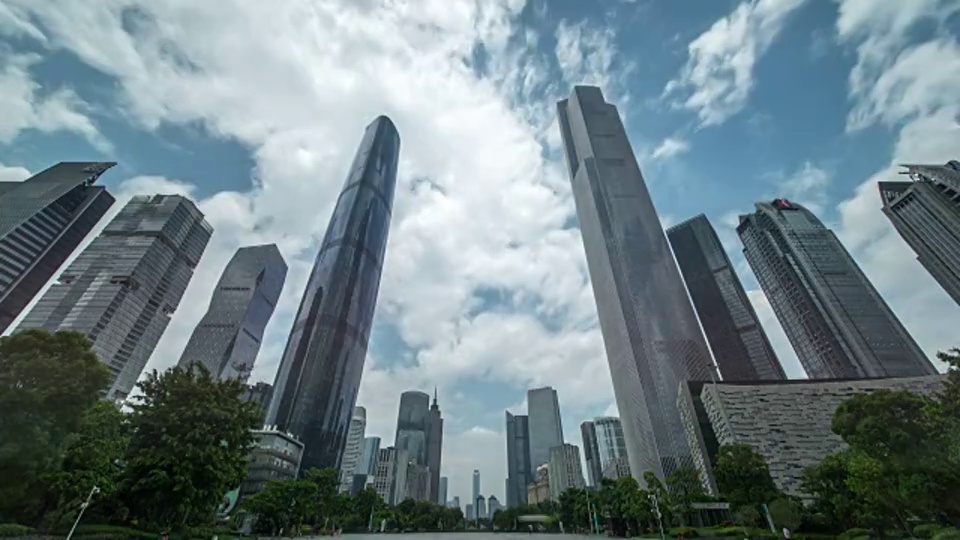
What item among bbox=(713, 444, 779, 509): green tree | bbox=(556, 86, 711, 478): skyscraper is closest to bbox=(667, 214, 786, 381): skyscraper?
bbox=(556, 86, 711, 478): skyscraper

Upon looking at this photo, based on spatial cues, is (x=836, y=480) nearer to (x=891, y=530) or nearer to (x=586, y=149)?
(x=891, y=530)

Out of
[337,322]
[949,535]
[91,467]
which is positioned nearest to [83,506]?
[91,467]

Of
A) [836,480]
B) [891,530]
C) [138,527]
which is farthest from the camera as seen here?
[836,480]

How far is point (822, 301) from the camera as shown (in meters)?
123

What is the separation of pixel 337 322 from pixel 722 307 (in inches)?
5598

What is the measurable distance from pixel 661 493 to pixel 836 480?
22.0 m

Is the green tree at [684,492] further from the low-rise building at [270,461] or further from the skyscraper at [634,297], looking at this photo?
the low-rise building at [270,461]

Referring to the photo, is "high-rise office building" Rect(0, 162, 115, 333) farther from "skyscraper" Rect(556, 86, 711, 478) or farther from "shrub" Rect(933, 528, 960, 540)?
"shrub" Rect(933, 528, 960, 540)

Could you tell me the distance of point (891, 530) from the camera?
40.5 m

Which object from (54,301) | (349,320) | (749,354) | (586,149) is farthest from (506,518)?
(54,301)

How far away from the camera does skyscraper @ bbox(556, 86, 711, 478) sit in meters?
110

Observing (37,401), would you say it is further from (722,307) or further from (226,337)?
(226,337)

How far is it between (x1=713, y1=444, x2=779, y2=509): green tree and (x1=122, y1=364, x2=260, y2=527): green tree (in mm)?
51934

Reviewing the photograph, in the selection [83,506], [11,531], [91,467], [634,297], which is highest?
[634,297]
